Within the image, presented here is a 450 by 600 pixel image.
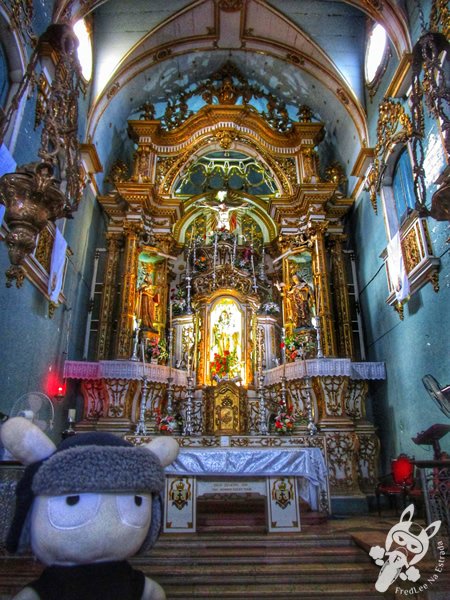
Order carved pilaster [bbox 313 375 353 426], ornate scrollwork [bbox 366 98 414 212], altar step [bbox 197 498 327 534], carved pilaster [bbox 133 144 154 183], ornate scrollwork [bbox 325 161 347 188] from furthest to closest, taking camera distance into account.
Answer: ornate scrollwork [bbox 325 161 347 188]
carved pilaster [bbox 133 144 154 183]
carved pilaster [bbox 313 375 353 426]
ornate scrollwork [bbox 366 98 414 212]
altar step [bbox 197 498 327 534]

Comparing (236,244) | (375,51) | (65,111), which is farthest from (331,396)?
(375,51)

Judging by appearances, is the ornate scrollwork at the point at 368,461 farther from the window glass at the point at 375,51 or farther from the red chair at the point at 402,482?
the window glass at the point at 375,51

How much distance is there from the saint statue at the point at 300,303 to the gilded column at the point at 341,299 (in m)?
0.71

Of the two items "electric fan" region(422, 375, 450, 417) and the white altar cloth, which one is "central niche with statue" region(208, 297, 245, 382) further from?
"electric fan" region(422, 375, 450, 417)

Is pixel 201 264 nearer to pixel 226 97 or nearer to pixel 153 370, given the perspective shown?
pixel 153 370

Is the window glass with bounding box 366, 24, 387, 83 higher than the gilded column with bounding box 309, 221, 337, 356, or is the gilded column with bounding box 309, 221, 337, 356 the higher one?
the window glass with bounding box 366, 24, 387, 83

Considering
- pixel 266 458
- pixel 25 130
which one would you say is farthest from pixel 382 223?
pixel 25 130

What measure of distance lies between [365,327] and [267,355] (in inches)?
104

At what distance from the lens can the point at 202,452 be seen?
19.4 ft

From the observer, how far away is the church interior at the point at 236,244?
6.01 meters

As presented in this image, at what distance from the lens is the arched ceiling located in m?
11.0

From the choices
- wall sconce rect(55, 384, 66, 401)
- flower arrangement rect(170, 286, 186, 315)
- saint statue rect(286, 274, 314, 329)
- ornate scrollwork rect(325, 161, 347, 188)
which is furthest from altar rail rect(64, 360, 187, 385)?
ornate scrollwork rect(325, 161, 347, 188)

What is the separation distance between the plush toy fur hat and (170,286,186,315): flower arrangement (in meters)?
8.96

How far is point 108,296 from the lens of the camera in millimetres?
10711
